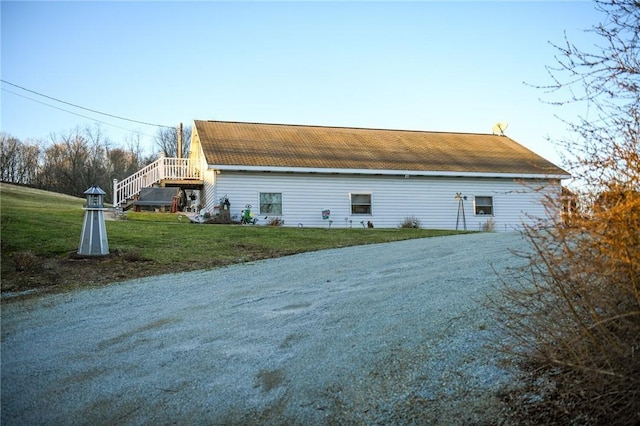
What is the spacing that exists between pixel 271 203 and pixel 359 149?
5328mm

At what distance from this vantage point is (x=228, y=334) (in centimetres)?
629

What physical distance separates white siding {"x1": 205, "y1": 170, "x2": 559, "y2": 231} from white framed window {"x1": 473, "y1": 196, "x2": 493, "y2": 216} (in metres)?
0.17

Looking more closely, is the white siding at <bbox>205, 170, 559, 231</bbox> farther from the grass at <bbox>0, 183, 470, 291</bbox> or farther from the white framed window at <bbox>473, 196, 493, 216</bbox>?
the grass at <bbox>0, 183, 470, 291</bbox>

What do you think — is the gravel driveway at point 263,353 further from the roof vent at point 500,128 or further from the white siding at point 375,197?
the roof vent at point 500,128

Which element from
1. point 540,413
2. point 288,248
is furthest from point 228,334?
point 288,248

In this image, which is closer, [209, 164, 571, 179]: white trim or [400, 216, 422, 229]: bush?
[209, 164, 571, 179]: white trim

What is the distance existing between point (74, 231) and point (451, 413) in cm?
1307

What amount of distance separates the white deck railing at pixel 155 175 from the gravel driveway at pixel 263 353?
14167mm

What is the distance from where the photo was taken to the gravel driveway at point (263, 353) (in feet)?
14.5

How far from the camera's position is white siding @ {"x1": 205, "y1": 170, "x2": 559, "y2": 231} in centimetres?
2012

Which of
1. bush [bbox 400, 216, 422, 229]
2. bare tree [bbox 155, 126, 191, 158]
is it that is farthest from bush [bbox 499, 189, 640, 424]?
bare tree [bbox 155, 126, 191, 158]

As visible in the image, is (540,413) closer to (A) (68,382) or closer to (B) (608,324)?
(B) (608,324)

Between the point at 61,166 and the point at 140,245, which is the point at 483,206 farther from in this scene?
the point at 61,166

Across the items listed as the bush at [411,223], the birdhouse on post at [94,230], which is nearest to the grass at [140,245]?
the birdhouse on post at [94,230]
